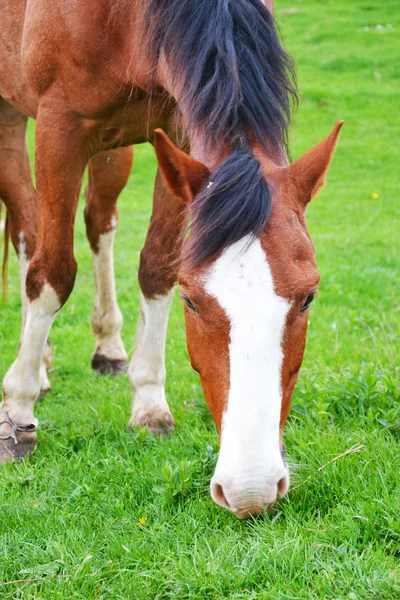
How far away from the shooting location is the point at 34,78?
150 inches

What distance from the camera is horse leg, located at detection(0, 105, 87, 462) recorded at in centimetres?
375

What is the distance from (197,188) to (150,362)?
5.24ft

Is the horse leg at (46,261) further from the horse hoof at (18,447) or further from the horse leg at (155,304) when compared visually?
the horse leg at (155,304)

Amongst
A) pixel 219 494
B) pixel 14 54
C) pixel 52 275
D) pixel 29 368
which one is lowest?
pixel 29 368

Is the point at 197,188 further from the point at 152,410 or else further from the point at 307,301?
the point at 152,410

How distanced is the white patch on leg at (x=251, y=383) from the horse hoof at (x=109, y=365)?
2.91 m

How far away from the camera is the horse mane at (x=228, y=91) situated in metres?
2.60

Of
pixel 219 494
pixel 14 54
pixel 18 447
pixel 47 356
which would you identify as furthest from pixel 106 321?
pixel 219 494

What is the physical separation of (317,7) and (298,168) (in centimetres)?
2142

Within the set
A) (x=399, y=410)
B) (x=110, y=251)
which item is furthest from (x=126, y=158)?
(x=399, y=410)

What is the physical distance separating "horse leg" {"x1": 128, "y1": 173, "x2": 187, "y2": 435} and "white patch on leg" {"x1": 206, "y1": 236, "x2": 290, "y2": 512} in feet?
5.09

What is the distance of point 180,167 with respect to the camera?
276 centimetres

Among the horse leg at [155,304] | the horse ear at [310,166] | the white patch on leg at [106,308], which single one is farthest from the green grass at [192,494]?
the horse ear at [310,166]

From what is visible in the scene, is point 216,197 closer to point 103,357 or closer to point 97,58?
point 97,58
